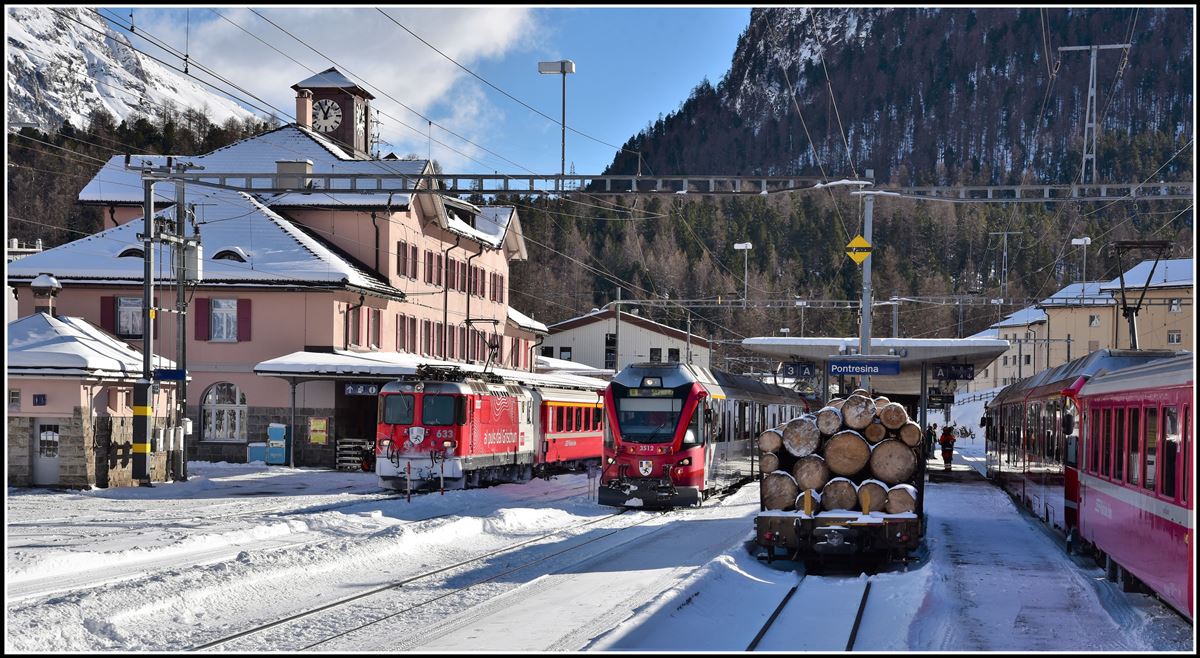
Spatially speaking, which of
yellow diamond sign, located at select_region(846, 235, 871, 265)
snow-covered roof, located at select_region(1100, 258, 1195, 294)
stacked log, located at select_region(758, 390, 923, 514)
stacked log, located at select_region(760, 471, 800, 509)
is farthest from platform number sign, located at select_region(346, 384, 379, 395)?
snow-covered roof, located at select_region(1100, 258, 1195, 294)

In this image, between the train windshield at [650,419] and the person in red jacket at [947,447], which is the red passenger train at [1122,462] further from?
the person in red jacket at [947,447]

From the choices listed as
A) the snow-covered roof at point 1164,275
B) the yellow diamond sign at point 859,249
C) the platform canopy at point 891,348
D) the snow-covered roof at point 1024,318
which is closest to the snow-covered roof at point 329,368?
the platform canopy at point 891,348

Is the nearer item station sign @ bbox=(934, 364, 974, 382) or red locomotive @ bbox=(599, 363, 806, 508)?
red locomotive @ bbox=(599, 363, 806, 508)

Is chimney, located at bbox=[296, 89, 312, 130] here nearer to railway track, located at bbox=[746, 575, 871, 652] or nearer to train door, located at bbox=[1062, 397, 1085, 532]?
train door, located at bbox=[1062, 397, 1085, 532]

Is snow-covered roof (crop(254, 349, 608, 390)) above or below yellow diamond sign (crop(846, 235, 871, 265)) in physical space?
below

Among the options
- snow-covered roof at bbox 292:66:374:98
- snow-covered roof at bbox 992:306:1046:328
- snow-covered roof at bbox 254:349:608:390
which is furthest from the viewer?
snow-covered roof at bbox 992:306:1046:328

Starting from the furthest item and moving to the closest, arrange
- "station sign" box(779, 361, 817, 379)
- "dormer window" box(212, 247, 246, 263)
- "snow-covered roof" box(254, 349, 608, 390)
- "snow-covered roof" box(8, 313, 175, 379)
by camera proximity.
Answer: "dormer window" box(212, 247, 246, 263), "station sign" box(779, 361, 817, 379), "snow-covered roof" box(254, 349, 608, 390), "snow-covered roof" box(8, 313, 175, 379)

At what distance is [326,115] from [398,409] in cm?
3287

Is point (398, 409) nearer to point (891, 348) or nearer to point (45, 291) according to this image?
point (45, 291)

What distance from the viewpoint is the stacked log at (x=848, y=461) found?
678 inches

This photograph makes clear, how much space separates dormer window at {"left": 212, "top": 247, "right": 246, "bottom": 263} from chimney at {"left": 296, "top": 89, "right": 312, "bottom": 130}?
15.5 metres

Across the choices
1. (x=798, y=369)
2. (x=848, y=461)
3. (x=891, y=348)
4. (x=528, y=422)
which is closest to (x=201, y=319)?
(x=528, y=422)

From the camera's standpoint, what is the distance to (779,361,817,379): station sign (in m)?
42.8

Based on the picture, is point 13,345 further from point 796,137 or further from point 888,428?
point 796,137
